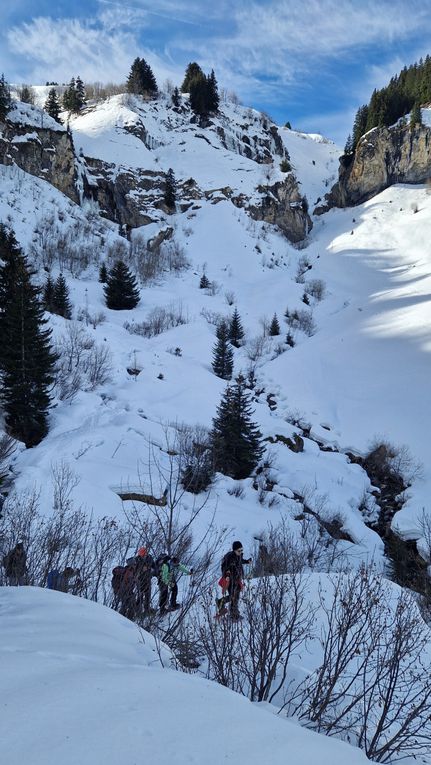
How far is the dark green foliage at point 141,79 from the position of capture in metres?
72.6

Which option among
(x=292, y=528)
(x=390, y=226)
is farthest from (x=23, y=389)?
(x=390, y=226)

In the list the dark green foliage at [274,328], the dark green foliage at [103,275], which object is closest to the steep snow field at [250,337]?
the dark green foliage at [103,275]

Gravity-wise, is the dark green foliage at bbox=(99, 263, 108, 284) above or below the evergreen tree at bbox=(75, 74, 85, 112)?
below

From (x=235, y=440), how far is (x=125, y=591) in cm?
1212

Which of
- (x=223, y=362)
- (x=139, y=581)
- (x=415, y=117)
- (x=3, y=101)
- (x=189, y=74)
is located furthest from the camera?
(x=189, y=74)

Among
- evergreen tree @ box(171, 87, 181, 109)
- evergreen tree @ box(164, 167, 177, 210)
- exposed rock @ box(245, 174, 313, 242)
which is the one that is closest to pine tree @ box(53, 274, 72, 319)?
evergreen tree @ box(164, 167, 177, 210)

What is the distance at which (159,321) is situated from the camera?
32.1m

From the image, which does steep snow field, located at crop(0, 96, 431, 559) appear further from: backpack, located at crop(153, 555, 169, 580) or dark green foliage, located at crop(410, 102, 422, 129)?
dark green foliage, located at crop(410, 102, 422, 129)

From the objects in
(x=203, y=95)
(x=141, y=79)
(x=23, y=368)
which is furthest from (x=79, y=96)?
(x=23, y=368)

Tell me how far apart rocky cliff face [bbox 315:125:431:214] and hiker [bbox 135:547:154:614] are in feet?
239

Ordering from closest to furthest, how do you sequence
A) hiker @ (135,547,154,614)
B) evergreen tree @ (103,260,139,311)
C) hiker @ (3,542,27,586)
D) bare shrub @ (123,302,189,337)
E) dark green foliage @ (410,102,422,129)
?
hiker @ (135,547,154,614) < hiker @ (3,542,27,586) < bare shrub @ (123,302,189,337) < evergreen tree @ (103,260,139,311) < dark green foliage @ (410,102,422,129)

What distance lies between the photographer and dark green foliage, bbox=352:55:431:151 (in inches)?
2647

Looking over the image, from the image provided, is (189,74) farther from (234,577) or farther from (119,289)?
(234,577)

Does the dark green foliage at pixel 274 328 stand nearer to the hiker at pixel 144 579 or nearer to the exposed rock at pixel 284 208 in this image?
the exposed rock at pixel 284 208
